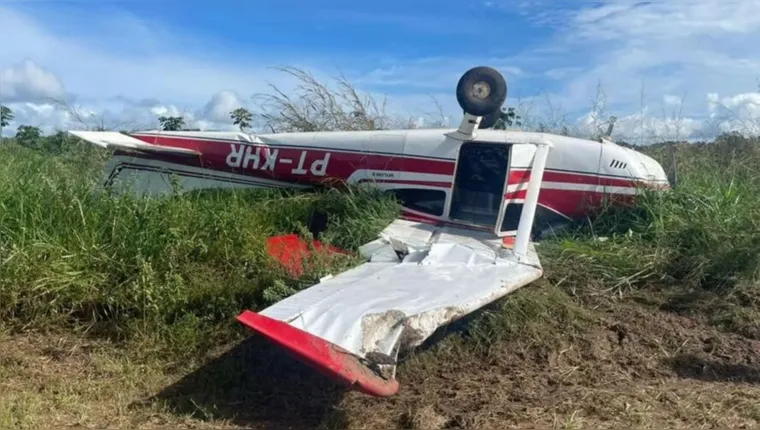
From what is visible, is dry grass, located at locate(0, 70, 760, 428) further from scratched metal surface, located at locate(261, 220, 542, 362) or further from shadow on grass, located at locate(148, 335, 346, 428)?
scratched metal surface, located at locate(261, 220, 542, 362)

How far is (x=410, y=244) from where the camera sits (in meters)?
5.89

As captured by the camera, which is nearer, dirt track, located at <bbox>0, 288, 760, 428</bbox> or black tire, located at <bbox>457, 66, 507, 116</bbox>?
dirt track, located at <bbox>0, 288, 760, 428</bbox>

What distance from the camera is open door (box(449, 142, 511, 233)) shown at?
22.6ft

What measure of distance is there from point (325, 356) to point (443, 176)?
3596 mm

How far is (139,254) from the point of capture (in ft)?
18.6

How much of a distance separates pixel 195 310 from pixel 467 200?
9.54ft

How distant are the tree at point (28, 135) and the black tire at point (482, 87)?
10.4 meters

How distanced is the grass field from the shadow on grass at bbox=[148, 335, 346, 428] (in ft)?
0.05

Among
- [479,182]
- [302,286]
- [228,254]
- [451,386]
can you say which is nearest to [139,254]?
[228,254]

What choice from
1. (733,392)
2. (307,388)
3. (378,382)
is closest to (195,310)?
(307,388)

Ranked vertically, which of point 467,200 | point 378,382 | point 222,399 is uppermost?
point 467,200

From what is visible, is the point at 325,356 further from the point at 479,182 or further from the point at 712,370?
the point at 479,182

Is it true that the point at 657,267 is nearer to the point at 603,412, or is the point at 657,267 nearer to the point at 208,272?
the point at 603,412

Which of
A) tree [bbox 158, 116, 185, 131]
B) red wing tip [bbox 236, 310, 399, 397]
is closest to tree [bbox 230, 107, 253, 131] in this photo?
tree [bbox 158, 116, 185, 131]
